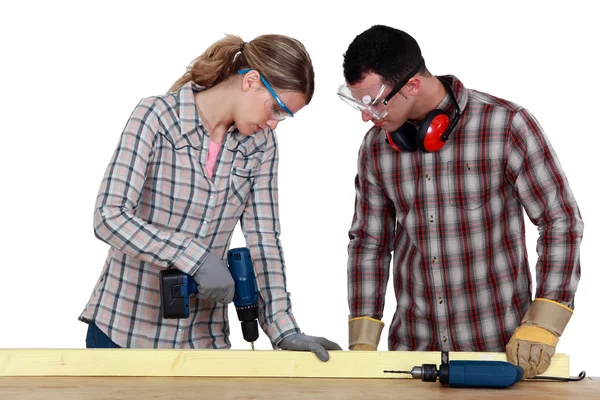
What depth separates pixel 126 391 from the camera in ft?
6.95

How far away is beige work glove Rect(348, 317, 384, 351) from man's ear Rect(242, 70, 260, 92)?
88 cm

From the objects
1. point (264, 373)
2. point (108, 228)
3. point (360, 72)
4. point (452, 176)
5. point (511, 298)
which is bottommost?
point (264, 373)

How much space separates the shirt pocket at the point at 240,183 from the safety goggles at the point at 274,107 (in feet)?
0.68

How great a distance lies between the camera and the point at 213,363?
241cm

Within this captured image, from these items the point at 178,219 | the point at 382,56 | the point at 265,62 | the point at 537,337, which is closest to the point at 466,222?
the point at 537,337

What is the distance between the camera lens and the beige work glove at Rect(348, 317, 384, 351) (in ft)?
9.28

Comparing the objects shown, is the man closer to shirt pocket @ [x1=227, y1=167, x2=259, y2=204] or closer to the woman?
the woman

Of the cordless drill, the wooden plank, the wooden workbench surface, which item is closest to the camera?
the wooden workbench surface

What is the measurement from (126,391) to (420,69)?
4.54 ft

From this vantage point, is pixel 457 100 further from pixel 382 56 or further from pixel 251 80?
pixel 251 80

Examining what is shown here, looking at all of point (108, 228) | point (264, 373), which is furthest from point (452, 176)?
point (108, 228)

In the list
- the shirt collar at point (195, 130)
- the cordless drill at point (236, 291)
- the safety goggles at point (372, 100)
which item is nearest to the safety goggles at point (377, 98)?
the safety goggles at point (372, 100)

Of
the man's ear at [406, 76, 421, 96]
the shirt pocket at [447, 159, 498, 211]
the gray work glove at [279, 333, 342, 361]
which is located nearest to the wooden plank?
the gray work glove at [279, 333, 342, 361]

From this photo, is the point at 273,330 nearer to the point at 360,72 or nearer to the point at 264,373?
the point at 264,373
